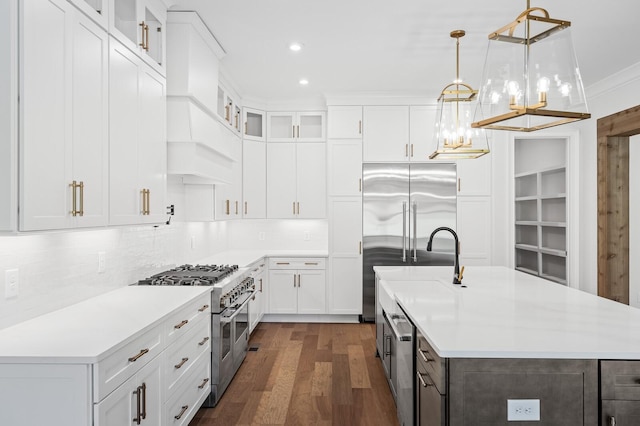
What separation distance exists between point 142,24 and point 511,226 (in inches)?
177

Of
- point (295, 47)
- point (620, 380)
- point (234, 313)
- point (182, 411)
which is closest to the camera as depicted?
point (620, 380)

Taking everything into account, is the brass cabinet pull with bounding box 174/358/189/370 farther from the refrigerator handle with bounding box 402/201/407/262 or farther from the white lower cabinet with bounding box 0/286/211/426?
the refrigerator handle with bounding box 402/201/407/262

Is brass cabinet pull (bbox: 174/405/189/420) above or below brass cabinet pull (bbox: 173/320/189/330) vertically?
below

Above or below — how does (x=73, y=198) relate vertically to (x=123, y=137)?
below

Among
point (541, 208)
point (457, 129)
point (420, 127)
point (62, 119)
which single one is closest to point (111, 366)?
point (62, 119)

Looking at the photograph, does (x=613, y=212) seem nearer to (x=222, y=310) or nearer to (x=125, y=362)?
(x=222, y=310)

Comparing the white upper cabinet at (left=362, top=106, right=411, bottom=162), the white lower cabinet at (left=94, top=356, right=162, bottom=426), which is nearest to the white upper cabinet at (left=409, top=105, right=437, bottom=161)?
the white upper cabinet at (left=362, top=106, right=411, bottom=162)

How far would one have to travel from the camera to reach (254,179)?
561 centimetres

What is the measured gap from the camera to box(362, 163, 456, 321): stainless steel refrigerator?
5262 mm

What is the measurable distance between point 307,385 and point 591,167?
A: 161 inches

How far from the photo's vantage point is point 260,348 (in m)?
4.42

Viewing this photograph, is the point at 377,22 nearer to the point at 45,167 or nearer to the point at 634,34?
the point at 634,34

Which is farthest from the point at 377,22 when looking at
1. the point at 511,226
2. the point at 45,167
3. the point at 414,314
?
the point at 511,226

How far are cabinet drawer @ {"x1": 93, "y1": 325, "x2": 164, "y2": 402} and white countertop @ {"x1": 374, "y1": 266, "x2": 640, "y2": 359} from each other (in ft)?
4.21
